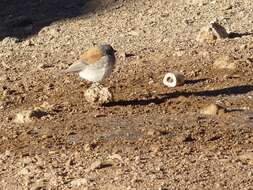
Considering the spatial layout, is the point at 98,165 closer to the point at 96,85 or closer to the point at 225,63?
the point at 96,85

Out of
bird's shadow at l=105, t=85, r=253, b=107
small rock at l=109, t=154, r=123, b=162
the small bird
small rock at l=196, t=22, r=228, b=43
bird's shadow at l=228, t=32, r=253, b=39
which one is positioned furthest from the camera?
bird's shadow at l=228, t=32, r=253, b=39

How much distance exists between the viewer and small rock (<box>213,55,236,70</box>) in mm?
10422

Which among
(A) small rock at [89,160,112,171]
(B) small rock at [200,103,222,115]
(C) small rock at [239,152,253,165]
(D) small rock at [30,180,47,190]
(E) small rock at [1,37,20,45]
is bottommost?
(C) small rock at [239,152,253,165]

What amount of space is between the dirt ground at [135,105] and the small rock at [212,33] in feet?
0.31

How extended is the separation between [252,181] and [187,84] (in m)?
3.08

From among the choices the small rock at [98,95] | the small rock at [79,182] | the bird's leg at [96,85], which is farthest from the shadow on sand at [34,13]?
the small rock at [79,182]

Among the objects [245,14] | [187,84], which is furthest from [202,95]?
[245,14]

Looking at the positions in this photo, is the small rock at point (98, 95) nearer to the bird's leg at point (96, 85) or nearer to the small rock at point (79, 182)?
the bird's leg at point (96, 85)

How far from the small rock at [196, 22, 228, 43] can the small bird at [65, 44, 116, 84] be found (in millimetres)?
2370

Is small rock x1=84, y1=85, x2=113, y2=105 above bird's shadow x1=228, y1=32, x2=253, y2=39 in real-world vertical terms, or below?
above

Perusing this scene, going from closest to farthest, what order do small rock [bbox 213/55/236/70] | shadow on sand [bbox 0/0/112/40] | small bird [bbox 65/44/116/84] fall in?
small bird [bbox 65/44/116/84] → small rock [bbox 213/55/236/70] → shadow on sand [bbox 0/0/112/40]

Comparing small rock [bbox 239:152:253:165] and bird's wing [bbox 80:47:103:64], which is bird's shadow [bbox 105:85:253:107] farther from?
small rock [bbox 239:152:253:165]

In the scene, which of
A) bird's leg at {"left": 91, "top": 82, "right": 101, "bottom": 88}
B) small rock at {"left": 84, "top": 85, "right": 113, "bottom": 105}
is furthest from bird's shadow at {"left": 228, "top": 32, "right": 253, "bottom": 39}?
small rock at {"left": 84, "top": 85, "right": 113, "bottom": 105}

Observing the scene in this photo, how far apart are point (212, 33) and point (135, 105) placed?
2.66 m
